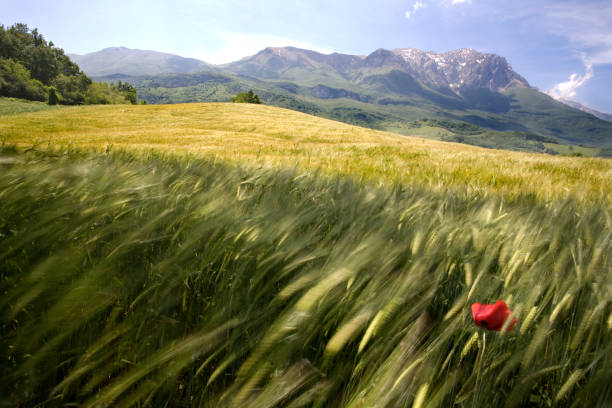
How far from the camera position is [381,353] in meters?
0.65

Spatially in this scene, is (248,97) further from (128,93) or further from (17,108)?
(17,108)

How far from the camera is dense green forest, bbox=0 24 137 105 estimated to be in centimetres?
6588

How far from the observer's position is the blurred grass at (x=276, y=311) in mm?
590

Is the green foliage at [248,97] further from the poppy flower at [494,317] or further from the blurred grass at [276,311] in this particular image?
the poppy flower at [494,317]

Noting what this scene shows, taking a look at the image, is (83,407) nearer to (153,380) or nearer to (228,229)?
(153,380)

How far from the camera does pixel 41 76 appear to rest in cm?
8569

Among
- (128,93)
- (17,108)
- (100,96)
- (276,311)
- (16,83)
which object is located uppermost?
(128,93)

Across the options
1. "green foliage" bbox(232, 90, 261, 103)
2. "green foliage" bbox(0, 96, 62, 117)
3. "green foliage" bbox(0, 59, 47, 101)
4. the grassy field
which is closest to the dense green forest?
"green foliage" bbox(0, 59, 47, 101)

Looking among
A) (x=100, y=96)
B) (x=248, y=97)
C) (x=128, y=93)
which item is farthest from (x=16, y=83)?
(x=248, y=97)

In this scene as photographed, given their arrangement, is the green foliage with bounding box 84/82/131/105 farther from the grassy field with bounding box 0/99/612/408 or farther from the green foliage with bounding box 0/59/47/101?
the grassy field with bounding box 0/99/612/408

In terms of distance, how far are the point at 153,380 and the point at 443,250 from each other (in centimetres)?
86

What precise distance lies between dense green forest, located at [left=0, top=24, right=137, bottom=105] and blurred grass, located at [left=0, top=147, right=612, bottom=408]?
87.7 m

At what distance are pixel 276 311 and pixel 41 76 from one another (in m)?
119

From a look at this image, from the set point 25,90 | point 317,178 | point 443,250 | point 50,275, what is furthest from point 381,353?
point 25,90
